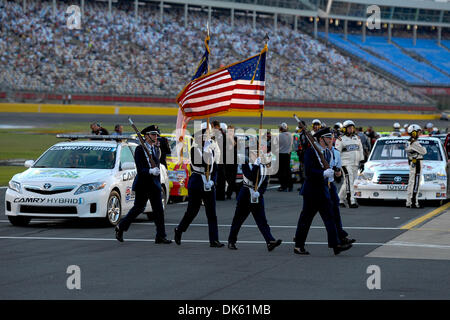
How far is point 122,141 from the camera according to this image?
54.6 ft

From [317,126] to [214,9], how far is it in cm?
6225

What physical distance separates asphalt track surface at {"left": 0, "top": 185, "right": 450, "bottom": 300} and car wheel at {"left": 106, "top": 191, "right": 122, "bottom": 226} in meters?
0.33

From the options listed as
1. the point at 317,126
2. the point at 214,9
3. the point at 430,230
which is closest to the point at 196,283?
the point at 430,230

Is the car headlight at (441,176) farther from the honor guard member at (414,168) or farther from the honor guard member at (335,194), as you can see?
the honor guard member at (335,194)

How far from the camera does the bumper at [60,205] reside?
47.3 feet

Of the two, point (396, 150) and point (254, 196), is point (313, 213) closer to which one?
point (254, 196)

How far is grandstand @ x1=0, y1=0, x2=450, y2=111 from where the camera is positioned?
59594 millimetres

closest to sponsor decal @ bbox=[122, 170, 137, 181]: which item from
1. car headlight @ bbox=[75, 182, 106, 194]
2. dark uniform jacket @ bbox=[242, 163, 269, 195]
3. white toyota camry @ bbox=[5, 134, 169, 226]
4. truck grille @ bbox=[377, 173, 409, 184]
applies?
white toyota camry @ bbox=[5, 134, 169, 226]

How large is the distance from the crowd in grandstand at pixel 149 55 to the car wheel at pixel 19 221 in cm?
4210

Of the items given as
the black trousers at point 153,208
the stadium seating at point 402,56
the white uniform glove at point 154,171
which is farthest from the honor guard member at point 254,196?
the stadium seating at point 402,56

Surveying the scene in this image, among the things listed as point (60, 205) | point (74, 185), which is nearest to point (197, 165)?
point (74, 185)

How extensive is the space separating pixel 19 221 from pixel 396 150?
1064cm

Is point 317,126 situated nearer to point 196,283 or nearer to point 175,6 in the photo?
point 196,283

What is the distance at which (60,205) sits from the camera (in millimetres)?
14406
